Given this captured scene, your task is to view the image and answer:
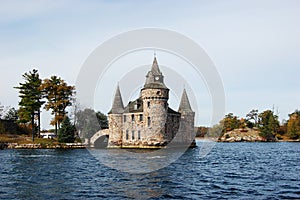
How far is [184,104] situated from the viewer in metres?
65.9

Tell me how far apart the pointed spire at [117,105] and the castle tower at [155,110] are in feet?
23.7

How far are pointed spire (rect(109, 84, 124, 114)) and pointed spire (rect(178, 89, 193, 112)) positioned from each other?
35.0 feet

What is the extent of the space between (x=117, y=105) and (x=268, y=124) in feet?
243

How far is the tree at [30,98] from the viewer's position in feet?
204

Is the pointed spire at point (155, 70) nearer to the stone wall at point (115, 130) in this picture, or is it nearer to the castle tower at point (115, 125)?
the castle tower at point (115, 125)

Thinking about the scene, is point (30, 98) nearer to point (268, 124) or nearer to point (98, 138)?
point (98, 138)

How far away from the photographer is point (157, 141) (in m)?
55.3

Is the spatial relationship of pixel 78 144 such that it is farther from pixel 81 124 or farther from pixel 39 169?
pixel 39 169

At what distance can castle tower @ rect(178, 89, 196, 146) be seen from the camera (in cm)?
6344

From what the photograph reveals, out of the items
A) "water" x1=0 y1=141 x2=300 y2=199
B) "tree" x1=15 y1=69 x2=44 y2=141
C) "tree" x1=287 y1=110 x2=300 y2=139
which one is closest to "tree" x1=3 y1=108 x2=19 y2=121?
"tree" x1=15 y1=69 x2=44 y2=141

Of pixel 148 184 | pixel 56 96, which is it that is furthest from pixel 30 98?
pixel 148 184

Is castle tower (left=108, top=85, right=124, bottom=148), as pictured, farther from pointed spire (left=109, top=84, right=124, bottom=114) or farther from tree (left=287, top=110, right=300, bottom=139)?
tree (left=287, top=110, right=300, bottom=139)

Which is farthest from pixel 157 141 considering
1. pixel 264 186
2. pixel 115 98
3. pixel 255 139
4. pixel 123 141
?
pixel 255 139

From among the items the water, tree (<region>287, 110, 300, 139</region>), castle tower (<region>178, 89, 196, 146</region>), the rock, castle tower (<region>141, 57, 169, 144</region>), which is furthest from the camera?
the rock
